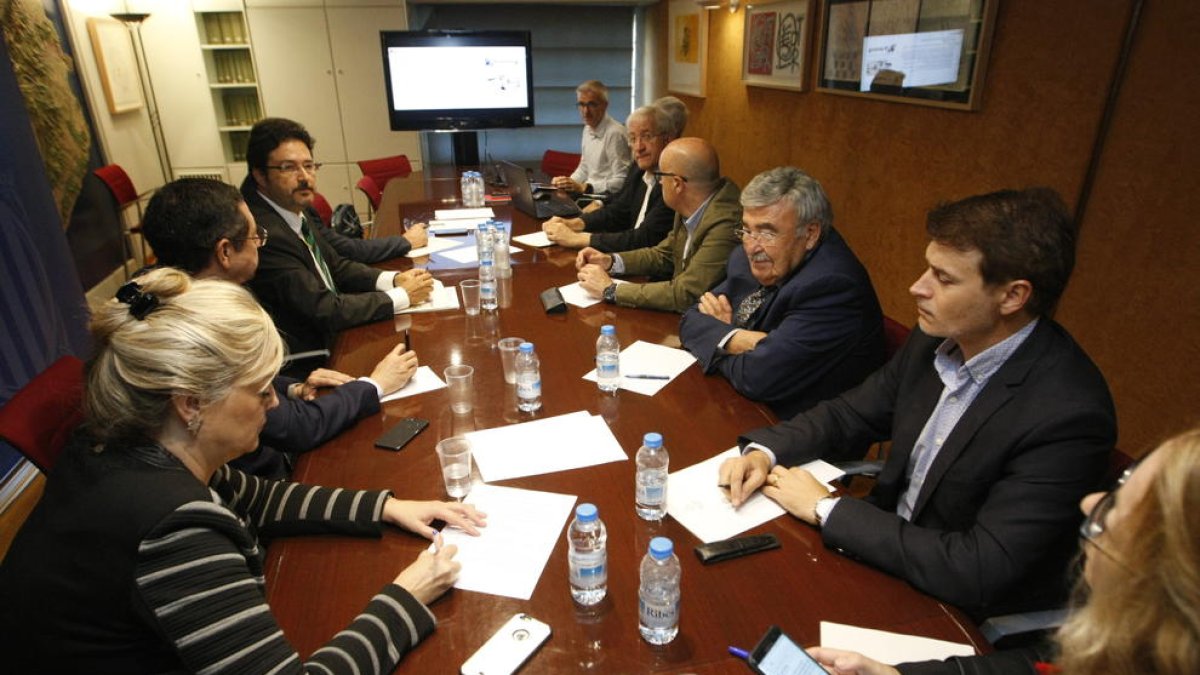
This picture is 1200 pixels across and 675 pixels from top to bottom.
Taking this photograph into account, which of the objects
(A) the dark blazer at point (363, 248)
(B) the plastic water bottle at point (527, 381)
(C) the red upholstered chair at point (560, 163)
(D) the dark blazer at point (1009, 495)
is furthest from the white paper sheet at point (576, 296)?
(C) the red upholstered chair at point (560, 163)

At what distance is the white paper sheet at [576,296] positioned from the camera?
8.67 ft

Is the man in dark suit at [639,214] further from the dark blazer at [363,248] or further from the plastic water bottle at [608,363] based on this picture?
the plastic water bottle at [608,363]

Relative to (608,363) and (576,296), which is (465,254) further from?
(608,363)

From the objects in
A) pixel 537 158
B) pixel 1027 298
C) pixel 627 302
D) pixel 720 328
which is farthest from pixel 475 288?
pixel 537 158

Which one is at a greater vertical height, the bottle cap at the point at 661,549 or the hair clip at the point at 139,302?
the hair clip at the point at 139,302

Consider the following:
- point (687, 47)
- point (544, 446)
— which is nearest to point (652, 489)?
point (544, 446)

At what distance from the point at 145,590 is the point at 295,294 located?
168 centimetres

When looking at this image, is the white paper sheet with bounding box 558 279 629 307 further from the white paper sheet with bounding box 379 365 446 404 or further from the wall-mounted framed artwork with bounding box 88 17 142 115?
the wall-mounted framed artwork with bounding box 88 17 142 115

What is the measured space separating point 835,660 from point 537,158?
7716 millimetres

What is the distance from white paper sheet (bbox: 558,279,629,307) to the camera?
2643 millimetres

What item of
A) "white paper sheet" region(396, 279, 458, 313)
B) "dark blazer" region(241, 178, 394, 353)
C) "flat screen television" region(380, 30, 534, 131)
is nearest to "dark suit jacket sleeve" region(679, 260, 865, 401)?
"white paper sheet" region(396, 279, 458, 313)

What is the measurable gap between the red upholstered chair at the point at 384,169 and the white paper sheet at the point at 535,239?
2463 millimetres

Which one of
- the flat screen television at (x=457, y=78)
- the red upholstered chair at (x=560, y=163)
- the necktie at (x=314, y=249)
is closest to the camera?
the necktie at (x=314, y=249)

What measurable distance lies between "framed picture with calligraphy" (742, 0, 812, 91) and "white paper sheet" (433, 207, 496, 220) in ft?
7.73
